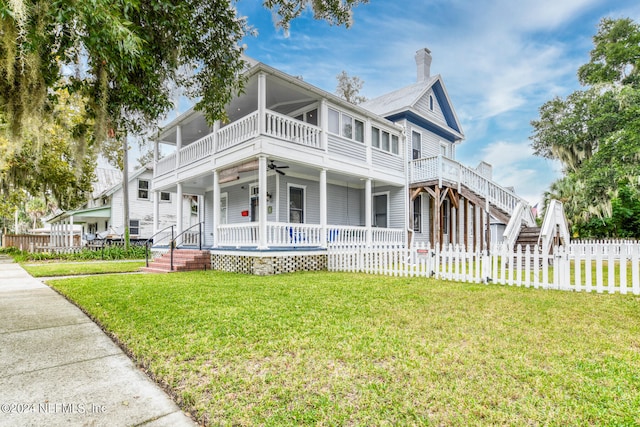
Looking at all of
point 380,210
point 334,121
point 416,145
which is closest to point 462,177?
point 416,145

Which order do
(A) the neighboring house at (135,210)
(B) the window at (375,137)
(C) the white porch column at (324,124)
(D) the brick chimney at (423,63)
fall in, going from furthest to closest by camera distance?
(A) the neighboring house at (135,210), (D) the brick chimney at (423,63), (B) the window at (375,137), (C) the white porch column at (324,124)

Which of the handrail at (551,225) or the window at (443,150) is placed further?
the window at (443,150)

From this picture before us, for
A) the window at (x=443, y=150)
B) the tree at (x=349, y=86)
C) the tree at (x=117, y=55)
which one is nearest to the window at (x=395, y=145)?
the window at (x=443, y=150)

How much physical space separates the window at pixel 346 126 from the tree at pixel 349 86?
1959cm

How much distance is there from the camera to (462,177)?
49.0ft

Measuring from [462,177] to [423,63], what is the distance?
8.13 metres

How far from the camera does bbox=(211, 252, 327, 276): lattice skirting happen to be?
32.6ft

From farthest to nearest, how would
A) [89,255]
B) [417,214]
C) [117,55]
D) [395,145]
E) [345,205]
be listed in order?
Answer: 1. [89,255]
2. [417,214]
3. [395,145]
4. [345,205]
5. [117,55]

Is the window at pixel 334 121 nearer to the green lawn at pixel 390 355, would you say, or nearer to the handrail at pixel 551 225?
the handrail at pixel 551 225

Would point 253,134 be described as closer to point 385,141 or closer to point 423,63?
point 385,141

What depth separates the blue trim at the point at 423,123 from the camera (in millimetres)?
16141

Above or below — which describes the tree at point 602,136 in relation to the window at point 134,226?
above

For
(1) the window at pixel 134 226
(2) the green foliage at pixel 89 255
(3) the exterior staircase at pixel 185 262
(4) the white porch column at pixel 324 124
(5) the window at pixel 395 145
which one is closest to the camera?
(3) the exterior staircase at pixel 185 262

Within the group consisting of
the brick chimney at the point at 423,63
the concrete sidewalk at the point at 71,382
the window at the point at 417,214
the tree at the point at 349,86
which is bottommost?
the concrete sidewalk at the point at 71,382
